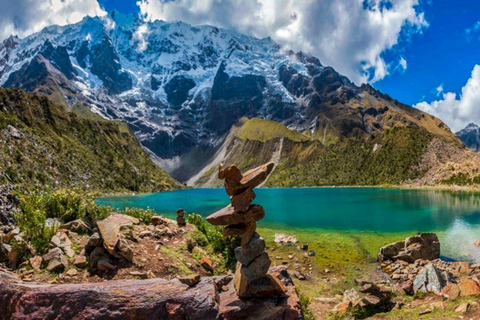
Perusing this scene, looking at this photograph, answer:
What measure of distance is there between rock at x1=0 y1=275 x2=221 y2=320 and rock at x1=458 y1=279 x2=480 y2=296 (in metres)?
13.0

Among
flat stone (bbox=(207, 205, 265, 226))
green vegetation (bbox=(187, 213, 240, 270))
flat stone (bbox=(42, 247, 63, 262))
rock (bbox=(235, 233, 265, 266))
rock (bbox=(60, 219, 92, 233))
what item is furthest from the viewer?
green vegetation (bbox=(187, 213, 240, 270))

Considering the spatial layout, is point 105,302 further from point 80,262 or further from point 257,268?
point 80,262

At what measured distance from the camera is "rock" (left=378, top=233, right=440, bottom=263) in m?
27.3

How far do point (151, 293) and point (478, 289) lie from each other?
50.3 ft

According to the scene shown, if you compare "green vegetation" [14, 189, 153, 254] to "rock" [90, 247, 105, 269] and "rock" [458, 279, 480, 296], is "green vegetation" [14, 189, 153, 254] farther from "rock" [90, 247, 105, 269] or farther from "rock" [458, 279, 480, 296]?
"rock" [458, 279, 480, 296]

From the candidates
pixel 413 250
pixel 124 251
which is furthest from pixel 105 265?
pixel 413 250

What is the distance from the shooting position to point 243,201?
497 inches

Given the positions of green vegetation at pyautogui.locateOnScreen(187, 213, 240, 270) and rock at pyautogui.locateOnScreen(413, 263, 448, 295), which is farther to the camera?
green vegetation at pyautogui.locateOnScreen(187, 213, 240, 270)

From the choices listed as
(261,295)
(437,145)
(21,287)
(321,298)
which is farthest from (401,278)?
(437,145)

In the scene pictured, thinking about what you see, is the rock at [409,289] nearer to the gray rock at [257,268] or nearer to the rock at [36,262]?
the gray rock at [257,268]

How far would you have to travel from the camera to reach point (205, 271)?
20625 mm

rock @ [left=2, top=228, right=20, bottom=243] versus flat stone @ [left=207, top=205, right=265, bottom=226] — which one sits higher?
flat stone @ [left=207, top=205, right=265, bottom=226]

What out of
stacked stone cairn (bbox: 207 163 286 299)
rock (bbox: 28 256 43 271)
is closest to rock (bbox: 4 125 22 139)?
rock (bbox: 28 256 43 271)

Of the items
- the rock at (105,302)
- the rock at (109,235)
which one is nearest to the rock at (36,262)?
the rock at (109,235)
